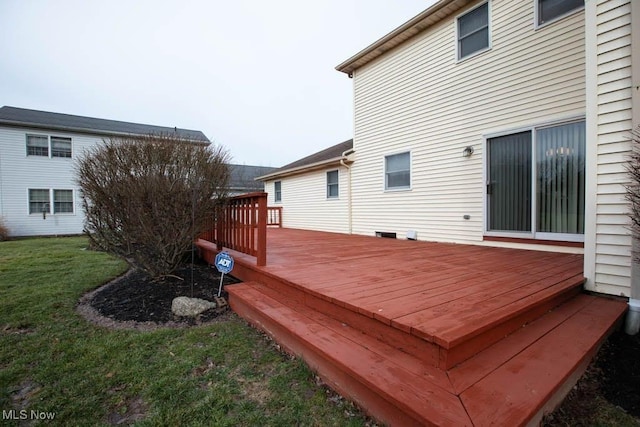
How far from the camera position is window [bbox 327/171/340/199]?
9148mm

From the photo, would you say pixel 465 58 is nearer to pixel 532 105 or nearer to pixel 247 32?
pixel 532 105

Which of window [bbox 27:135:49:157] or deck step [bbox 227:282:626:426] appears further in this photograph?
window [bbox 27:135:49:157]

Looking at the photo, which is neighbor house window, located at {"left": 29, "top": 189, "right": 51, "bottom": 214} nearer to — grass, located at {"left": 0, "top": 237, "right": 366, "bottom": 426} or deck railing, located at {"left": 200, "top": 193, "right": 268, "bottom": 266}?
deck railing, located at {"left": 200, "top": 193, "right": 268, "bottom": 266}

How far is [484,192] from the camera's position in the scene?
208 inches

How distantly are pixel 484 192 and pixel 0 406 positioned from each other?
635cm

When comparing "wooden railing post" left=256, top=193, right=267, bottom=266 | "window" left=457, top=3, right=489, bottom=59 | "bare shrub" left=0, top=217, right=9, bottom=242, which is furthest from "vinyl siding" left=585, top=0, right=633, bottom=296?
"bare shrub" left=0, top=217, right=9, bottom=242

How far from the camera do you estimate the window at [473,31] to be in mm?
5469

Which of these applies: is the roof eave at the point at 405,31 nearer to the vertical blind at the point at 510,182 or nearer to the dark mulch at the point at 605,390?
the vertical blind at the point at 510,182

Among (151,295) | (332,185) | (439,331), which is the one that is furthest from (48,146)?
(439,331)

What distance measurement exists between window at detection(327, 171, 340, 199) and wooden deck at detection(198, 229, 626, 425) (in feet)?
19.1

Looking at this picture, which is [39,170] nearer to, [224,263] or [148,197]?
[148,197]

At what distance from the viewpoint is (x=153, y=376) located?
199 cm

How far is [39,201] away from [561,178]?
18.2 m

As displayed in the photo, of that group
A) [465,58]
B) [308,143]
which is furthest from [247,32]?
[308,143]
